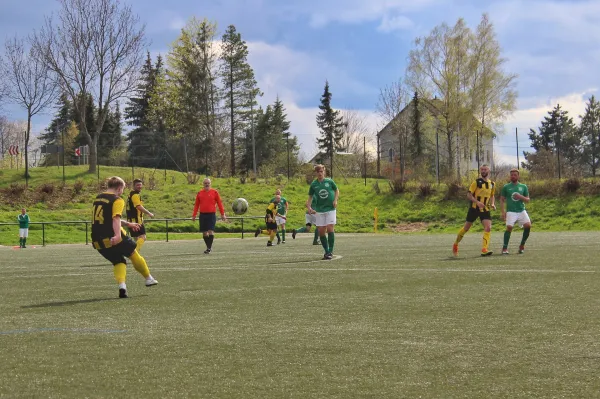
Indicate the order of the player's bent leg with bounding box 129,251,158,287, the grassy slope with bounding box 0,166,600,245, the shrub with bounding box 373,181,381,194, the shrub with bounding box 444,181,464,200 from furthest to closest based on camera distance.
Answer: the shrub with bounding box 373,181,381,194 < the shrub with bounding box 444,181,464,200 < the grassy slope with bounding box 0,166,600,245 < the player's bent leg with bounding box 129,251,158,287

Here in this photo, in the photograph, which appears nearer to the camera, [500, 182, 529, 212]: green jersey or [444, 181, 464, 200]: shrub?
[500, 182, 529, 212]: green jersey

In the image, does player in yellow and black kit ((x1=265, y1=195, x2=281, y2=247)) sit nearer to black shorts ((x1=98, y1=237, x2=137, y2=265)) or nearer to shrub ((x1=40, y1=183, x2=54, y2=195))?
black shorts ((x1=98, y1=237, x2=137, y2=265))

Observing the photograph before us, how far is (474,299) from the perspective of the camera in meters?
8.30

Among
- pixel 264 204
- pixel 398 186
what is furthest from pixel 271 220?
pixel 398 186

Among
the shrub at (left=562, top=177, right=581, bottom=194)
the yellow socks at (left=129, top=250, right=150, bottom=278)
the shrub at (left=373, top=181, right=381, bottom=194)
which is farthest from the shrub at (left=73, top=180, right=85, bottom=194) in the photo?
the yellow socks at (left=129, top=250, right=150, bottom=278)

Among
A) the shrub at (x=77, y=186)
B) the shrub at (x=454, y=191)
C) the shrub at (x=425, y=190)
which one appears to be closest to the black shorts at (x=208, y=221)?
the shrub at (x=454, y=191)

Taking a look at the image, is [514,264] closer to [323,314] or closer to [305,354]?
[323,314]

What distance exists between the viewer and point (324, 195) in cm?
1501

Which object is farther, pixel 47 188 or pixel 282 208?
pixel 47 188

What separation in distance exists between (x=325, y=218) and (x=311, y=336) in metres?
8.96

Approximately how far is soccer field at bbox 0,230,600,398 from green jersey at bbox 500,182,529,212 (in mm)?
4848

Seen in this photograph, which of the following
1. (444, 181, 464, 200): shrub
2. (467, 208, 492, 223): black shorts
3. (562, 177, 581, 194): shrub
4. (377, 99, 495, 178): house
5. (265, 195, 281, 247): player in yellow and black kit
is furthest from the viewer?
(377, 99, 495, 178): house

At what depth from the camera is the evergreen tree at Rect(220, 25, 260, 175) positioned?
72.6 m

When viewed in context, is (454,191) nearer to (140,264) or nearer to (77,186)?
(77,186)
